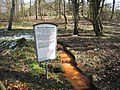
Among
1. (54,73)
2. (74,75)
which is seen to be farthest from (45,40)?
(74,75)

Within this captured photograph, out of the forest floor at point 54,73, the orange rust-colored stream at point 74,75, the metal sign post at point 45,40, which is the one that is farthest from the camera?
the orange rust-colored stream at point 74,75

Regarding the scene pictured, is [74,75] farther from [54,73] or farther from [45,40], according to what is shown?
[45,40]

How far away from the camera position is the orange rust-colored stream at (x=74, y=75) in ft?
31.2

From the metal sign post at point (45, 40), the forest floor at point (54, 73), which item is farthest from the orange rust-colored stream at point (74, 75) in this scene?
the metal sign post at point (45, 40)

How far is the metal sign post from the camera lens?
8.71m

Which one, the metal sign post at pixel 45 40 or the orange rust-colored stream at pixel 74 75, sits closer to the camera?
the metal sign post at pixel 45 40

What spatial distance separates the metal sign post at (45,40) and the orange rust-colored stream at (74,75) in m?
1.54

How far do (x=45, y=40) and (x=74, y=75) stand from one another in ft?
9.13

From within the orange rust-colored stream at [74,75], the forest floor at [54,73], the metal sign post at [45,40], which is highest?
the metal sign post at [45,40]

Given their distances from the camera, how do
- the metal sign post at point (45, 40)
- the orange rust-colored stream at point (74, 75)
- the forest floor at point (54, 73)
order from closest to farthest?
the metal sign post at point (45, 40) → the forest floor at point (54, 73) → the orange rust-colored stream at point (74, 75)

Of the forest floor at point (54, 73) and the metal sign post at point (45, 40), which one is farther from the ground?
the metal sign post at point (45, 40)

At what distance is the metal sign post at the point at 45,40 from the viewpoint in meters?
8.71

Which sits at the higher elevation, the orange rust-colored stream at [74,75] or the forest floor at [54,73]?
the forest floor at [54,73]

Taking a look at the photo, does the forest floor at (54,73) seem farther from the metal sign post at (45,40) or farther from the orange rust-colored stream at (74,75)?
the metal sign post at (45,40)
